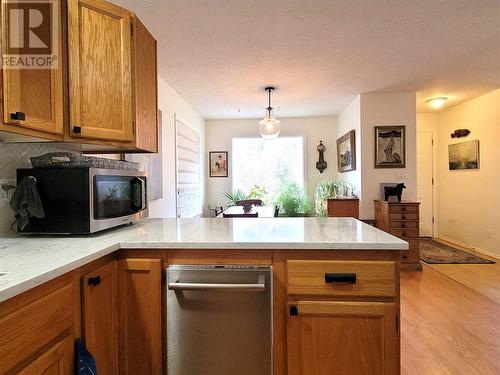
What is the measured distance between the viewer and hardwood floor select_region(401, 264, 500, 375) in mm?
1875

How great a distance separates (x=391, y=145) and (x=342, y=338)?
3.57m

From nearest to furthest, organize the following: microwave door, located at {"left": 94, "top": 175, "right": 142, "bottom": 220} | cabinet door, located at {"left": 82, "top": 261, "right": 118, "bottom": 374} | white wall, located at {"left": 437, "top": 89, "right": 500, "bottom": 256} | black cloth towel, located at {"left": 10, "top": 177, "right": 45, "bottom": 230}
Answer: cabinet door, located at {"left": 82, "top": 261, "right": 118, "bottom": 374} → black cloth towel, located at {"left": 10, "top": 177, "right": 45, "bottom": 230} → microwave door, located at {"left": 94, "top": 175, "right": 142, "bottom": 220} → white wall, located at {"left": 437, "top": 89, "right": 500, "bottom": 256}

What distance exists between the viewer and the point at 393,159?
4.17 metres

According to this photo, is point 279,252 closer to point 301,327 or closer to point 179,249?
point 301,327

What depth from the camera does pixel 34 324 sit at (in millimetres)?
862

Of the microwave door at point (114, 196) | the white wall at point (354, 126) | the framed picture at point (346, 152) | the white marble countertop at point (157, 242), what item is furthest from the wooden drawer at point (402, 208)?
Answer: the microwave door at point (114, 196)

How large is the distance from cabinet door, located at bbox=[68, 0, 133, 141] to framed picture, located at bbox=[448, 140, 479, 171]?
16.9 feet

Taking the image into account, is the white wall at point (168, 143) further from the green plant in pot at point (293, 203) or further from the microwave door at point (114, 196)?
the green plant in pot at point (293, 203)

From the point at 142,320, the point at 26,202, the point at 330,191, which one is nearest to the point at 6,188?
the point at 26,202

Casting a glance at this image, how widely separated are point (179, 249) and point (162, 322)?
332mm

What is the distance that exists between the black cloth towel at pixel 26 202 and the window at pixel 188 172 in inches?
107

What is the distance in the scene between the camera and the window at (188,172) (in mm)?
4156

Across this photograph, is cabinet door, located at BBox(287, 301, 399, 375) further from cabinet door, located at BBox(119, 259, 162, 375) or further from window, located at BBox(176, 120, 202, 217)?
window, located at BBox(176, 120, 202, 217)

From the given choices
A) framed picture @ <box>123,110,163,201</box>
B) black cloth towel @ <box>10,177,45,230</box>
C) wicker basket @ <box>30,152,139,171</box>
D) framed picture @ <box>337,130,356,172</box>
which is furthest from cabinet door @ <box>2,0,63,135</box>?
framed picture @ <box>337,130,356,172</box>
